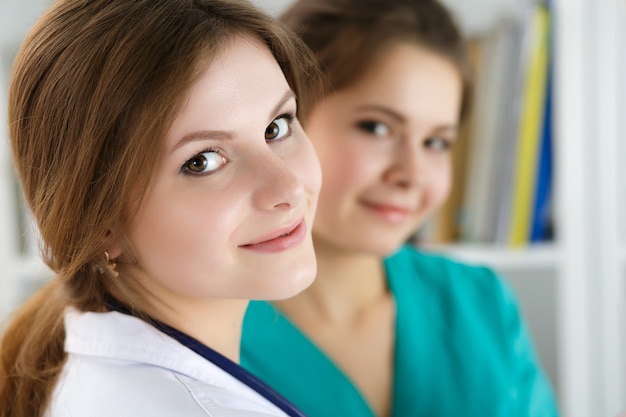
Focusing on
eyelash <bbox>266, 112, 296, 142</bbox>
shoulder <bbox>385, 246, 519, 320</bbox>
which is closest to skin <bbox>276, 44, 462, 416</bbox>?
shoulder <bbox>385, 246, 519, 320</bbox>

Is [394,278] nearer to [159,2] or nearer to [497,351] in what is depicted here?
[497,351]

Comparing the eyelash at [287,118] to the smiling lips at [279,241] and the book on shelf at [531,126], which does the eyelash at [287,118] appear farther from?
the book on shelf at [531,126]

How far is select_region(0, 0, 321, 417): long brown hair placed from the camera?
2.14ft

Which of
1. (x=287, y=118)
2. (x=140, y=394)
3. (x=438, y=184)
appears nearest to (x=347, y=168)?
(x=438, y=184)

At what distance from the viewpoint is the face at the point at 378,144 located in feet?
3.67

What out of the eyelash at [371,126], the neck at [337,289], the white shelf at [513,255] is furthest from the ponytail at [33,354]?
the white shelf at [513,255]

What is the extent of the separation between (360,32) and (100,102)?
59 cm

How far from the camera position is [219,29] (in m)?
0.70

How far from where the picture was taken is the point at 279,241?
0.74 metres

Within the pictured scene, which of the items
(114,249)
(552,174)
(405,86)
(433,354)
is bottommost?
(433,354)

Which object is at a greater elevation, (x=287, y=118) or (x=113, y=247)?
(x=287, y=118)

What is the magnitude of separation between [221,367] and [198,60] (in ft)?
1.00

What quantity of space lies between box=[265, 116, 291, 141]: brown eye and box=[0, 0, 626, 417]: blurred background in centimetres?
76

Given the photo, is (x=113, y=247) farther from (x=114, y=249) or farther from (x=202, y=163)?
(x=202, y=163)
